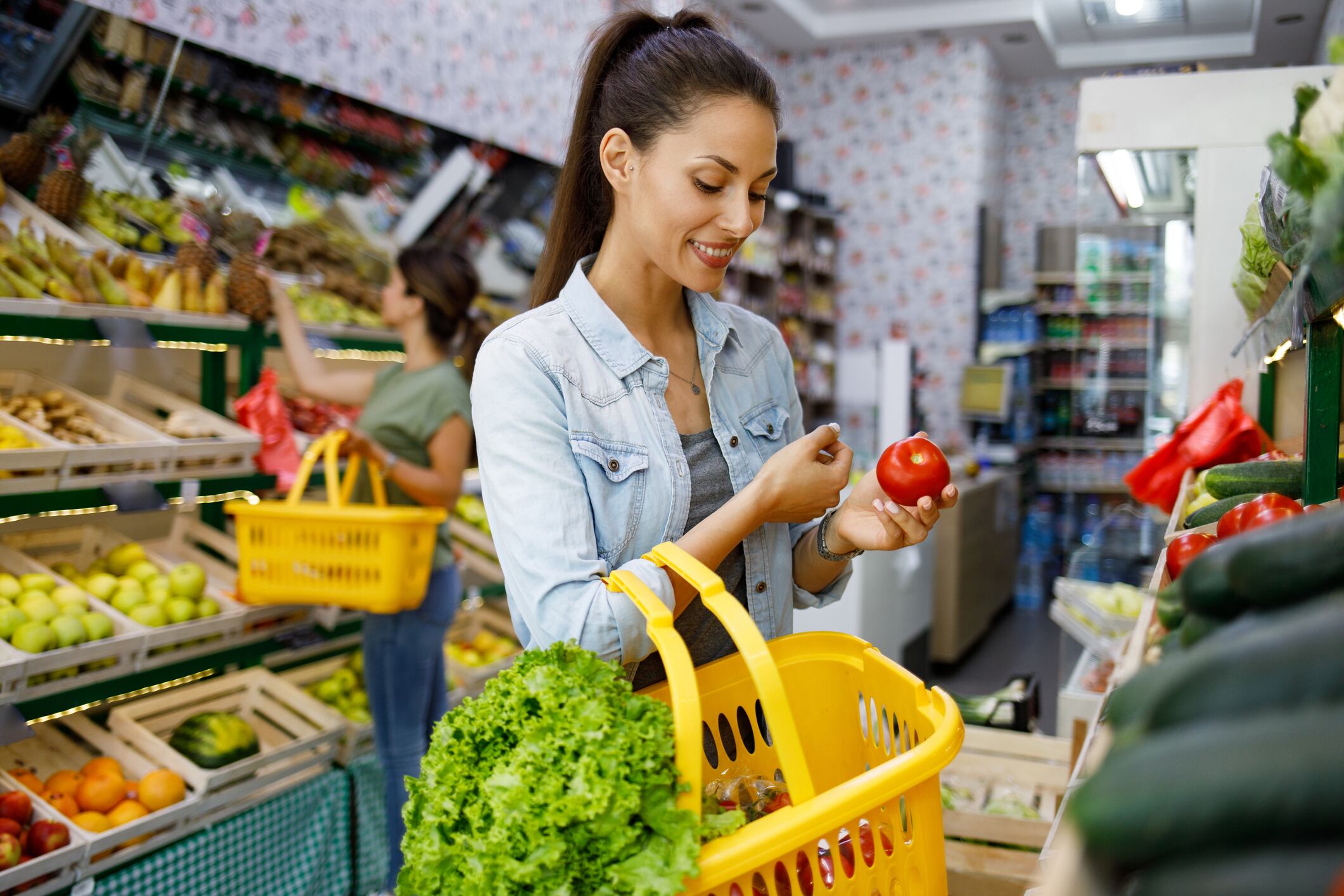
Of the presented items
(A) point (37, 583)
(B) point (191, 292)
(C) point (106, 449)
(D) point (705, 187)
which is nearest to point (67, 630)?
(A) point (37, 583)

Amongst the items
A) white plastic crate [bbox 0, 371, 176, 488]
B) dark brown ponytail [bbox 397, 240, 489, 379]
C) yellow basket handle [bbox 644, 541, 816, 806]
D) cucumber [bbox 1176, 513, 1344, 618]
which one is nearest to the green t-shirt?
dark brown ponytail [bbox 397, 240, 489, 379]

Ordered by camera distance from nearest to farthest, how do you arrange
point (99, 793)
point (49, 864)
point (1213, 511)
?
point (1213, 511) < point (49, 864) < point (99, 793)

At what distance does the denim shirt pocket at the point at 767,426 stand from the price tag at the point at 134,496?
5.79 feet

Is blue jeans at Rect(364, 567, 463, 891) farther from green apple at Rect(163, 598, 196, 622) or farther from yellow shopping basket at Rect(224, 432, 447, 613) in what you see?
green apple at Rect(163, 598, 196, 622)

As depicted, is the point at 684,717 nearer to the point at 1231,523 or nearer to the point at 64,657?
the point at 1231,523

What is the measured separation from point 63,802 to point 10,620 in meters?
0.46

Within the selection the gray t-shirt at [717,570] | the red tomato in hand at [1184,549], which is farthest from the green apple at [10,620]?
the red tomato in hand at [1184,549]

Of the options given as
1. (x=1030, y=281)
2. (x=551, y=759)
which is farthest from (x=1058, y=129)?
(x=551, y=759)

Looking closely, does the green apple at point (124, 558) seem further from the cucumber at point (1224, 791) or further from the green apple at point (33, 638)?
the cucumber at point (1224, 791)

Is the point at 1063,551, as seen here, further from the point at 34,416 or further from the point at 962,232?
the point at 34,416

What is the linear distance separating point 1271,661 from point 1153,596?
550 mm

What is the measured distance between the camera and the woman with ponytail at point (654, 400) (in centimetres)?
124

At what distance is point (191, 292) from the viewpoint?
2.88m

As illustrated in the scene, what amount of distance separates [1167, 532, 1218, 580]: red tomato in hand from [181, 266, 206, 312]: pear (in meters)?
2.64
